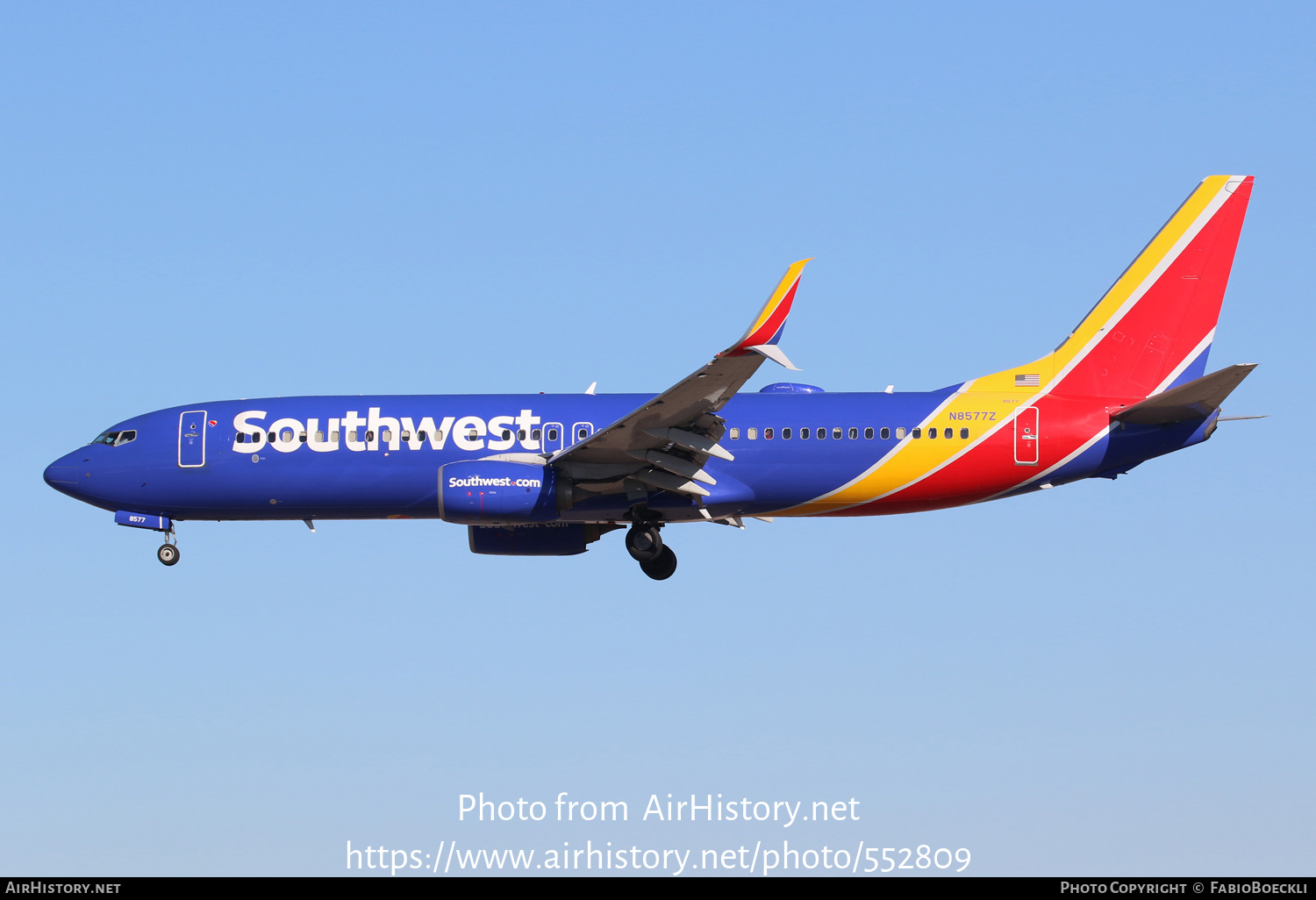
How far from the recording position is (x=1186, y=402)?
33500 mm

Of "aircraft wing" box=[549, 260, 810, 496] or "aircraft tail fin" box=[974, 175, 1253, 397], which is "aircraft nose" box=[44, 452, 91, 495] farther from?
"aircraft tail fin" box=[974, 175, 1253, 397]

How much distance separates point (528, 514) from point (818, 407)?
7.10 metres

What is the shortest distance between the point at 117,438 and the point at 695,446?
47.5 ft

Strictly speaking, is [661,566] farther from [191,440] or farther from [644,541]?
[191,440]

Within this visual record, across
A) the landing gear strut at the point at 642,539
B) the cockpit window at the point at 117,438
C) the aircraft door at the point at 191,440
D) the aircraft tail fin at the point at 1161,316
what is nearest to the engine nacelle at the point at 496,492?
the landing gear strut at the point at 642,539

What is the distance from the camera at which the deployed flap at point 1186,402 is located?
3244cm

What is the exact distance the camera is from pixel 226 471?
3631cm

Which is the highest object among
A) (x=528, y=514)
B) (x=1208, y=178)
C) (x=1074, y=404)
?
(x=1208, y=178)

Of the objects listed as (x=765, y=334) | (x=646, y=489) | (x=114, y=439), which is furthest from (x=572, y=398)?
(x=114, y=439)

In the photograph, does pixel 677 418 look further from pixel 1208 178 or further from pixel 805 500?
pixel 1208 178

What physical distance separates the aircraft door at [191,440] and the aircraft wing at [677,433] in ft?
28.3

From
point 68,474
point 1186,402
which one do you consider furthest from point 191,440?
point 1186,402

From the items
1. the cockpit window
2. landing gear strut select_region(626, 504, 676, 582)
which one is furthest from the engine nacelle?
the cockpit window

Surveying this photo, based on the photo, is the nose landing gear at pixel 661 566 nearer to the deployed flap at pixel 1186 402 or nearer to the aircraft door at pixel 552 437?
the aircraft door at pixel 552 437
